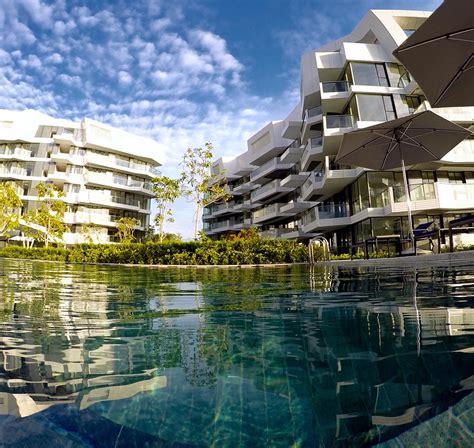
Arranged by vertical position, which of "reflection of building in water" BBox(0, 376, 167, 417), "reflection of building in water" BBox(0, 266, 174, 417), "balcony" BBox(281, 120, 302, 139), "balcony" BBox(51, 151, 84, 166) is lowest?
"reflection of building in water" BBox(0, 376, 167, 417)

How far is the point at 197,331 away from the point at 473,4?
27.5 ft

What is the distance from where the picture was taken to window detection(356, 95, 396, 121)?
22.2m

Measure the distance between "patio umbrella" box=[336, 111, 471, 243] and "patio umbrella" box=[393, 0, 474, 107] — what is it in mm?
2052

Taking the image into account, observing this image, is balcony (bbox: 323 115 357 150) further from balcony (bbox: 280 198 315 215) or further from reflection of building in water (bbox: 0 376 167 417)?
reflection of building in water (bbox: 0 376 167 417)

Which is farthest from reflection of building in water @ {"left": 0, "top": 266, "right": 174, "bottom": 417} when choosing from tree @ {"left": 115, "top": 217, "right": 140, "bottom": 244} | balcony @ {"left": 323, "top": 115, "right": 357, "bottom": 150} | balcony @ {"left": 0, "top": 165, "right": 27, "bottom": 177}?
balcony @ {"left": 0, "top": 165, "right": 27, "bottom": 177}

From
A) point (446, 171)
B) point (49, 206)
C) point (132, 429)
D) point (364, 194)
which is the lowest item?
point (132, 429)

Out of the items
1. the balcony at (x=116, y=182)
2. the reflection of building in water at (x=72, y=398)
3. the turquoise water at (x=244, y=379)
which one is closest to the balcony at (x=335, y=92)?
the turquoise water at (x=244, y=379)

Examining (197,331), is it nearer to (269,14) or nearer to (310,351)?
(310,351)

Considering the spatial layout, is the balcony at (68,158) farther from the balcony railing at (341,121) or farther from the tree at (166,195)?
the balcony railing at (341,121)

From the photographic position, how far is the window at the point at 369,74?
75.1ft

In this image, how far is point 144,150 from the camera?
54156 millimetres

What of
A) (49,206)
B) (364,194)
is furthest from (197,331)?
(49,206)

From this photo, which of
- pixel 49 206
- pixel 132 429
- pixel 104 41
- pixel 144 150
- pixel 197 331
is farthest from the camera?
pixel 144 150

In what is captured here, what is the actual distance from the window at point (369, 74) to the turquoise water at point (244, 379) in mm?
23370
